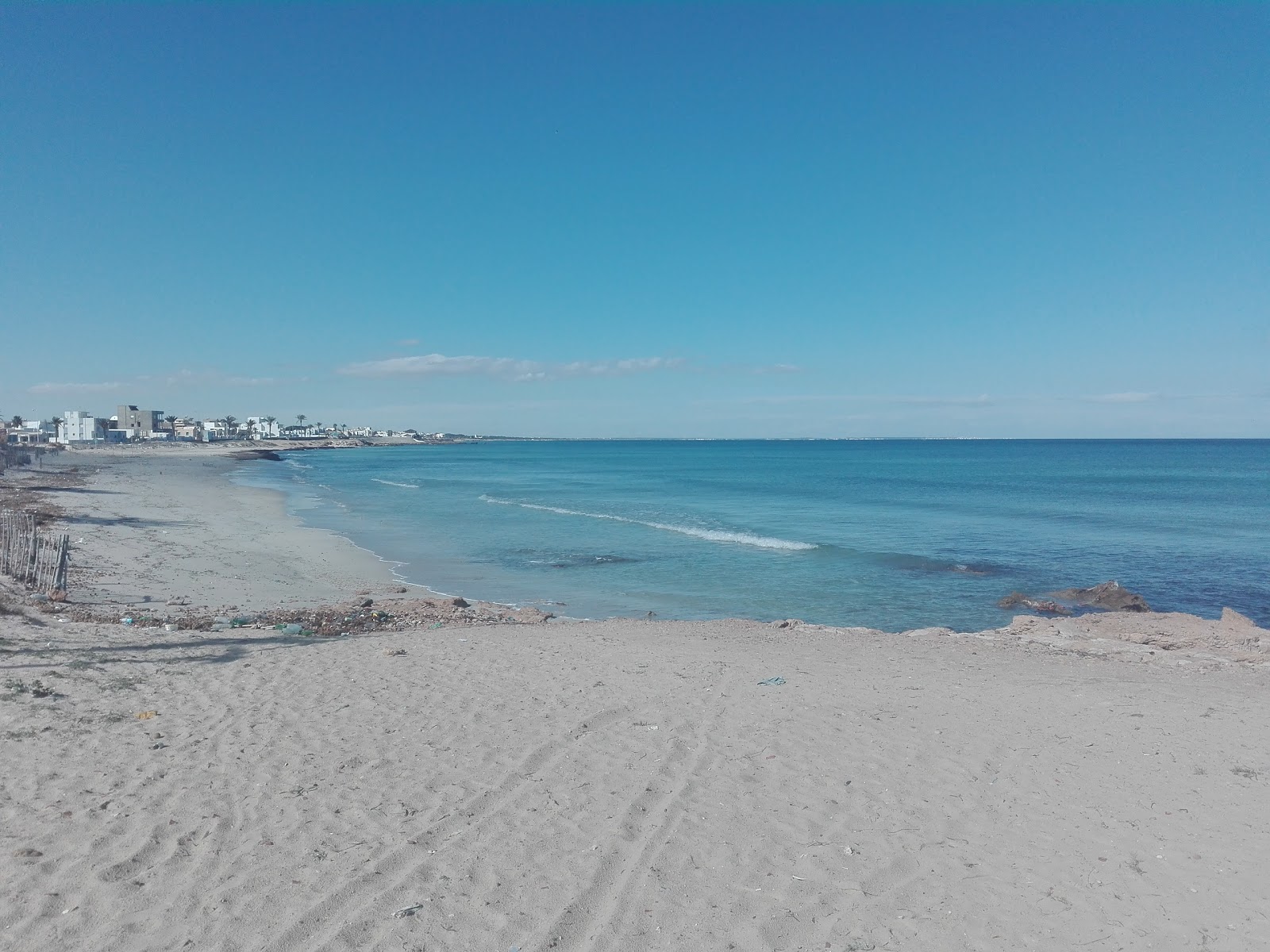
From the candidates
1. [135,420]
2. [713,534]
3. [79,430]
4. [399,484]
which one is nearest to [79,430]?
[79,430]

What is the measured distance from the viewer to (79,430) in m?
118

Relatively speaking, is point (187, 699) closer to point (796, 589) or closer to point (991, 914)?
point (991, 914)

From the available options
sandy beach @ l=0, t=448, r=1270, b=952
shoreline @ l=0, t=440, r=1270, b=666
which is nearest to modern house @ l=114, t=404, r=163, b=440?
shoreline @ l=0, t=440, r=1270, b=666

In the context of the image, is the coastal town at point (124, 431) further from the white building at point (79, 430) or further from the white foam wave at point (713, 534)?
the white foam wave at point (713, 534)

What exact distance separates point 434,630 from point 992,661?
9703 millimetres

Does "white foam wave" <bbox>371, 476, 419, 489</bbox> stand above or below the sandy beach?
below

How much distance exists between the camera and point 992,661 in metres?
12.7

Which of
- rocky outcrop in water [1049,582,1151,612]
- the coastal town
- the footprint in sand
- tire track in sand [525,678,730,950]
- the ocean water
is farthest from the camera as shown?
the coastal town

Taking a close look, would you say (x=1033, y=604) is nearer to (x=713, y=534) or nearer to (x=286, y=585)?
(x=713, y=534)

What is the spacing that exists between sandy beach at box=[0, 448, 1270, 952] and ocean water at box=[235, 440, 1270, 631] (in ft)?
22.5

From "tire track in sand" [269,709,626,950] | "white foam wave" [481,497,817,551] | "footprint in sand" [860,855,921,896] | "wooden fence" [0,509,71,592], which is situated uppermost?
"wooden fence" [0,509,71,592]

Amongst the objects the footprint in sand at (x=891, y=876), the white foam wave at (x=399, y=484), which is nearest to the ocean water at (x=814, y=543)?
the white foam wave at (x=399, y=484)

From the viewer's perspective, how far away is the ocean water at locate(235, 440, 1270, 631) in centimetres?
1962

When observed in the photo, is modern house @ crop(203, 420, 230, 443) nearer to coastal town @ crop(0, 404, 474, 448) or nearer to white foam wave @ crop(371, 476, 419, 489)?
coastal town @ crop(0, 404, 474, 448)
